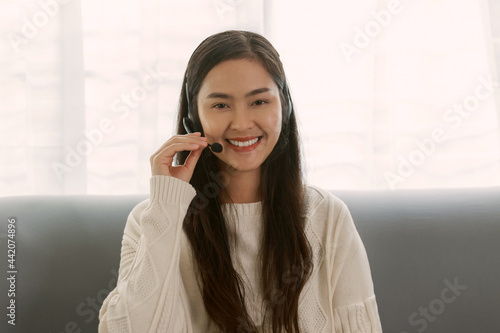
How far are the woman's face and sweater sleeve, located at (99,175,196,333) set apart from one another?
0.48ft

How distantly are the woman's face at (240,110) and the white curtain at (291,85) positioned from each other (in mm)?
673

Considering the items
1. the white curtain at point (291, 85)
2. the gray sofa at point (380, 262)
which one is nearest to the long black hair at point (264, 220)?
the gray sofa at point (380, 262)

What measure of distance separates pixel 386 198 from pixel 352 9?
0.75 meters

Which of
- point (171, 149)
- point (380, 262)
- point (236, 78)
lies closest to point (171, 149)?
point (171, 149)

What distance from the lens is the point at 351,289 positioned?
3.90ft

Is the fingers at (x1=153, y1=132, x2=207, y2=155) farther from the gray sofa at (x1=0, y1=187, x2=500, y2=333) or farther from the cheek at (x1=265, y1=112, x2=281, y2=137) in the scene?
the gray sofa at (x1=0, y1=187, x2=500, y2=333)

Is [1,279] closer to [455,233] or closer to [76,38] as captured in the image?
[76,38]

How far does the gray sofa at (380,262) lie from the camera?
138 centimetres

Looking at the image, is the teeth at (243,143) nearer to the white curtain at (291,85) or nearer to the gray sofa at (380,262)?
the gray sofa at (380,262)

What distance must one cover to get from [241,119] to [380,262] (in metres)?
0.66

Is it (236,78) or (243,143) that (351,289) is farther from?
(236,78)

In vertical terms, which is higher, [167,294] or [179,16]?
[179,16]

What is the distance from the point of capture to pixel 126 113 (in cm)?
180

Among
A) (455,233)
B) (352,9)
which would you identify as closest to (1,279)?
(455,233)
